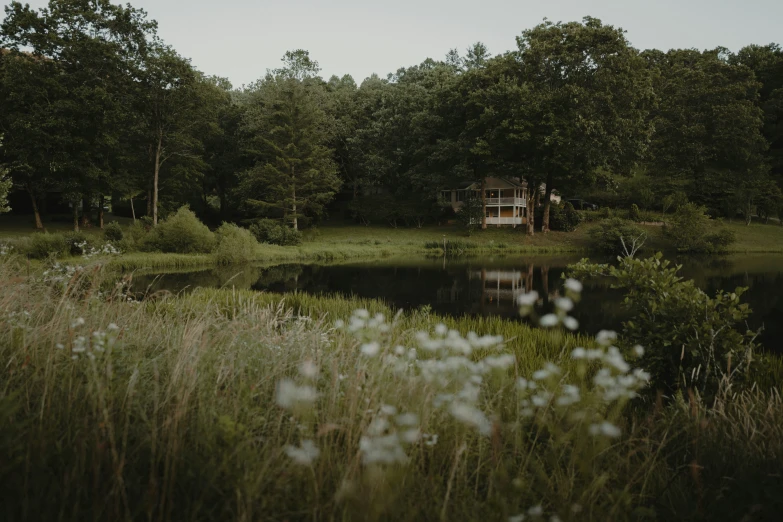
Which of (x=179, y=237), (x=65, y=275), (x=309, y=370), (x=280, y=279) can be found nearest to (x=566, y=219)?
(x=280, y=279)

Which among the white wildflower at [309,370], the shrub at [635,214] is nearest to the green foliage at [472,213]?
the shrub at [635,214]

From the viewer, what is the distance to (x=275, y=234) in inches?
1359

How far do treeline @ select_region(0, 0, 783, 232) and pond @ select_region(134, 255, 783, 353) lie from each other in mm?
13757

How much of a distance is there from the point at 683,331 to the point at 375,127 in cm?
4354

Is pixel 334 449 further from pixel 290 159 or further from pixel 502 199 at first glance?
pixel 502 199

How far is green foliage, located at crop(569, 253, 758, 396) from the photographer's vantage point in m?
5.09

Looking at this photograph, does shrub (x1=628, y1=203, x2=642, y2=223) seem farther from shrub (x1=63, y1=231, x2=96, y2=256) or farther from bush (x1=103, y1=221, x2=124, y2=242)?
shrub (x1=63, y1=231, x2=96, y2=256)

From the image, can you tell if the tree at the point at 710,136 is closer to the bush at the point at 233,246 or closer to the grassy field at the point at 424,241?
the grassy field at the point at 424,241

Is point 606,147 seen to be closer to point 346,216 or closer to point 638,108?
point 638,108

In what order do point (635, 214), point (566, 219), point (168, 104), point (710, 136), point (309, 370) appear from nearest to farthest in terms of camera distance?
point (309, 370), point (168, 104), point (566, 219), point (635, 214), point (710, 136)

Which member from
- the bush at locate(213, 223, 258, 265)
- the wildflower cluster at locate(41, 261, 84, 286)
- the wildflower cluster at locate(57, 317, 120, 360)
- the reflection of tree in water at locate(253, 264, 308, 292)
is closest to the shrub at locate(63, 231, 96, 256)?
the bush at locate(213, 223, 258, 265)

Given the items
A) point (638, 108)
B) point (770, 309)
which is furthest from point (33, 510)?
point (638, 108)

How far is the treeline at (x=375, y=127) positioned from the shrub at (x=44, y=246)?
486 inches

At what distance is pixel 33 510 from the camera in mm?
2295
